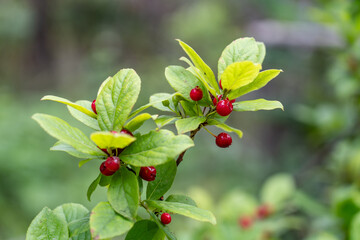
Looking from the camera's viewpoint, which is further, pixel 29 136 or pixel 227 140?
pixel 29 136

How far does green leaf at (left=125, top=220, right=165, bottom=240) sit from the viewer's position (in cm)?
52

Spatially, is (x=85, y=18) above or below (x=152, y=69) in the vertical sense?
above

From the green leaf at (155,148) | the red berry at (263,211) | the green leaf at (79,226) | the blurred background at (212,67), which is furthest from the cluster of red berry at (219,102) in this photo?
the red berry at (263,211)

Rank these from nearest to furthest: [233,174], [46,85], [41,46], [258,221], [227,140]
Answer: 1. [227,140]
2. [258,221]
3. [233,174]
4. [46,85]
5. [41,46]

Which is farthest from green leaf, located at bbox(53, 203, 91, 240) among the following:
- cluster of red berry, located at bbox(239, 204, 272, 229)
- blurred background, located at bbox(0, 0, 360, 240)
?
cluster of red berry, located at bbox(239, 204, 272, 229)

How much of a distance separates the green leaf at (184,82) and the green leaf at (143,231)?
0.65ft

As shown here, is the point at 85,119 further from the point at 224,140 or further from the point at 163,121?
the point at 224,140

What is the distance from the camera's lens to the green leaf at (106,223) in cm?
41

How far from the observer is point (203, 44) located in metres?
5.96

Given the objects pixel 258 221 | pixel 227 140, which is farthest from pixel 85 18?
pixel 227 140

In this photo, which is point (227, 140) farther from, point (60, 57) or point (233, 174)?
point (60, 57)

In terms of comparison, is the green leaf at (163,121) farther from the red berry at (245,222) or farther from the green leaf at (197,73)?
the red berry at (245,222)

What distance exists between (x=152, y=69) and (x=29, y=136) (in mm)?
2745

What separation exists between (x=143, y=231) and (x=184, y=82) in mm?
239
